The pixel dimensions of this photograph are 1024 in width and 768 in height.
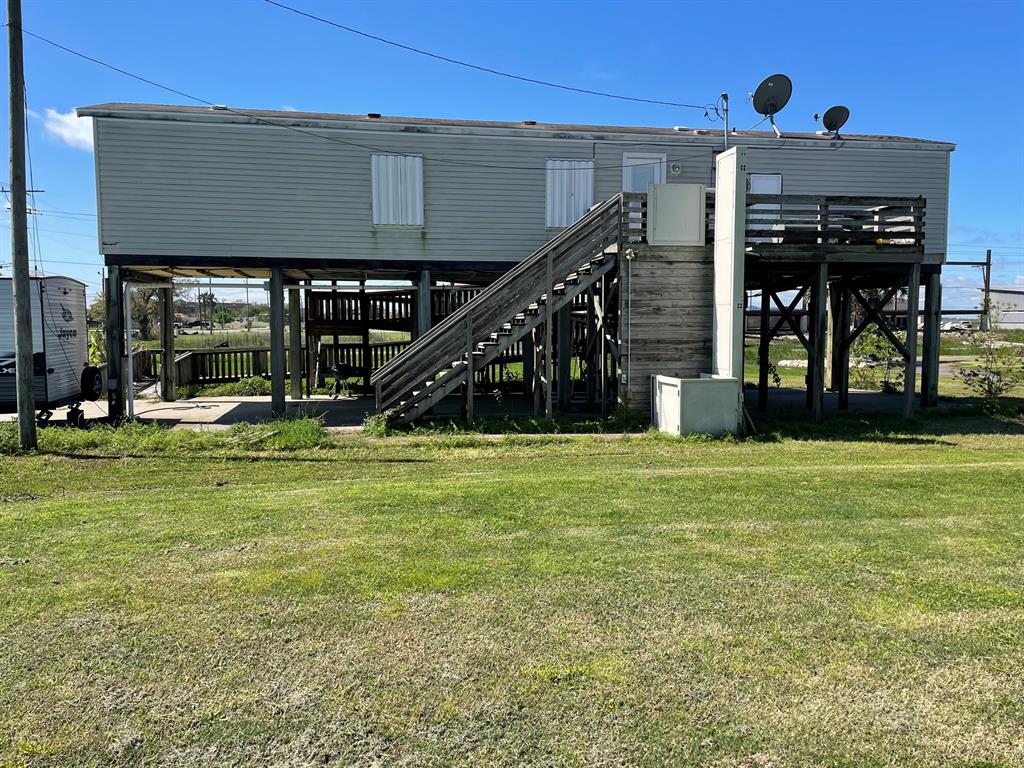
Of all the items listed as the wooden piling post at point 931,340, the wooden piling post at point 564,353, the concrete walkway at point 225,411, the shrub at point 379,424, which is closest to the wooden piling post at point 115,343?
the concrete walkway at point 225,411

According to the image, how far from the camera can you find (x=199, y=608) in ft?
13.4

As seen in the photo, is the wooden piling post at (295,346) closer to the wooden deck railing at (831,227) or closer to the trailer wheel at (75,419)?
the trailer wheel at (75,419)

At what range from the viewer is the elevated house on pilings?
12156 millimetres

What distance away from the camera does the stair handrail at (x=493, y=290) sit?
11703 millimetres

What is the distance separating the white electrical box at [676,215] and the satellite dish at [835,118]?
509 cm

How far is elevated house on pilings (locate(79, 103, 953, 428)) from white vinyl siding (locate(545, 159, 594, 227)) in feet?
0.09

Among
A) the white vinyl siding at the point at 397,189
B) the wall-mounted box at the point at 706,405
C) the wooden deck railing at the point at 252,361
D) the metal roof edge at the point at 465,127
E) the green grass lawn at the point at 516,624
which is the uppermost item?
the metal roof edge at the point at 465,127

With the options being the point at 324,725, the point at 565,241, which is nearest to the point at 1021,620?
the point at 324,725

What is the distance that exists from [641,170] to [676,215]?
2861mm

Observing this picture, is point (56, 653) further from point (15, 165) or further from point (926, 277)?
point (926, 277)

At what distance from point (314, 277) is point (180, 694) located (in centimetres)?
1367

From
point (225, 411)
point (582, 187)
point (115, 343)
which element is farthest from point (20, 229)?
point (582, 187)

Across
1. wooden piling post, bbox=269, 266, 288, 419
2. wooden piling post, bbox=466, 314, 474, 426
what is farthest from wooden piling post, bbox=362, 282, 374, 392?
wooden piling post, bbox=466, 314, 474, 426

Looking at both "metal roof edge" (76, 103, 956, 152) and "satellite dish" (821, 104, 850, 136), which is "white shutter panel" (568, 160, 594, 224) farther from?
"satellite dish" (821, 104, 850, 136)
